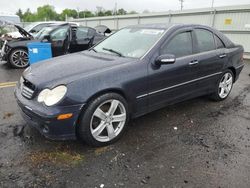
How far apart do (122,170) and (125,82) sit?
3.59 feet

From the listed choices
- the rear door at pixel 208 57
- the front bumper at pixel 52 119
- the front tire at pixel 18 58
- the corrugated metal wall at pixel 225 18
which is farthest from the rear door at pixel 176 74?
the corrugated metal wall at pixel 225 18

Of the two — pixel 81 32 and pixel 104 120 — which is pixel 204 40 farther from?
pixel 81 32

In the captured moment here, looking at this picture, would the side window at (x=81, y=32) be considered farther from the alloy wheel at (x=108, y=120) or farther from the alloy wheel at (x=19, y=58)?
the alloy wheel at (x=108, y=120)

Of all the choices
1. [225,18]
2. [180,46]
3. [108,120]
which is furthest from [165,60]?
[225,18]

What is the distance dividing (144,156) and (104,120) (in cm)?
68

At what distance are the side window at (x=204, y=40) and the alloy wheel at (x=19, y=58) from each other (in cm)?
601

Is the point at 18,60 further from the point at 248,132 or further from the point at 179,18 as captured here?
the point at 179,18

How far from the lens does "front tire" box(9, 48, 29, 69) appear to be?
769 cm

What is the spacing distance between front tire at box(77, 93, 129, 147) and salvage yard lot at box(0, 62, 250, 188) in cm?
14

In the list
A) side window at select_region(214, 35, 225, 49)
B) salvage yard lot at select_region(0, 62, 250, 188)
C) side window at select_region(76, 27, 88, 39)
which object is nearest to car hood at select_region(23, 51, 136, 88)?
salvage yard lot at select_region(0, 62, 250, 188)

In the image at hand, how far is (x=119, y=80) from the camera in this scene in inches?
116

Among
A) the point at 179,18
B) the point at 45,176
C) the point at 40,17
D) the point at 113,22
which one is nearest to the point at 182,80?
the point at 45,176

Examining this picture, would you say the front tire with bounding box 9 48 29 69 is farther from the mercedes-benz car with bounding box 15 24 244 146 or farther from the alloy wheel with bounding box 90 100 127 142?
the alloy wheel with bounding box 90 100 127 142

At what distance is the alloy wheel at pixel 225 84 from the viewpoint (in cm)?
467
